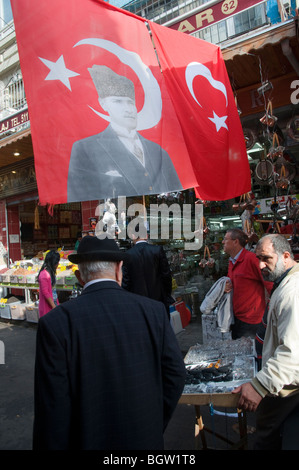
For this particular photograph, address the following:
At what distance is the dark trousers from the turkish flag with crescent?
1.82 m

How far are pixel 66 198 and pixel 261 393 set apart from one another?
183cm

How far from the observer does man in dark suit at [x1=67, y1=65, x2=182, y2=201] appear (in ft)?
7.54

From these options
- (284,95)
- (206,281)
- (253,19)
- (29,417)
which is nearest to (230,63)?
(284,95)

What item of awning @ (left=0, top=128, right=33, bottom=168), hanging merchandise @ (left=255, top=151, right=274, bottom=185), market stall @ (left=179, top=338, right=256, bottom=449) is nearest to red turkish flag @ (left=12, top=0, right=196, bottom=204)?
market stall @ (left=179, top=338, right=256, bottom=449)

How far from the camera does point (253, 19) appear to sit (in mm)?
5422

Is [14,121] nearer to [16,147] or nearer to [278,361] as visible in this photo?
[16,147]

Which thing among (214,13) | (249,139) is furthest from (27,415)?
(214,13)

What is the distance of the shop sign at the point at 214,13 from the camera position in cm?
521

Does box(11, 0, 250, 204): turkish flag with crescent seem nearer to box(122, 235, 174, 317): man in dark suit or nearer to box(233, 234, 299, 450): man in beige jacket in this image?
box(233, 234, 299, 450): man in beige jacket

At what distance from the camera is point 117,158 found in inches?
96.5

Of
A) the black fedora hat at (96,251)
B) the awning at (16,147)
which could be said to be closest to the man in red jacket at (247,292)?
the black fedora hat at (96,251)

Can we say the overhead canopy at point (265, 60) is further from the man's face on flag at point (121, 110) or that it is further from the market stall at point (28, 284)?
the market stall at point (28, 284)

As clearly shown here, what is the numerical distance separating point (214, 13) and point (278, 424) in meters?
6.19
